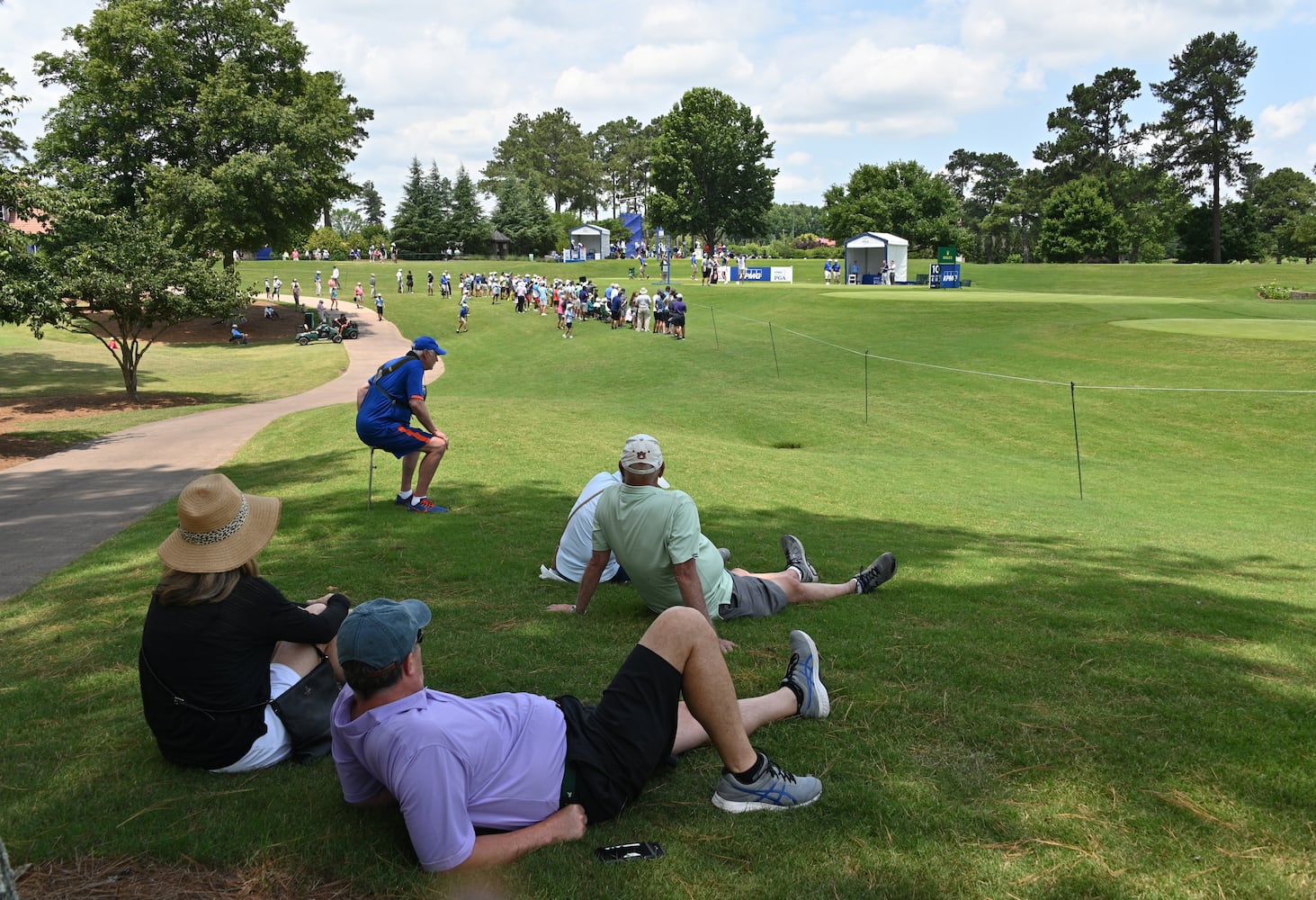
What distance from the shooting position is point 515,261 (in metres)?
80.6

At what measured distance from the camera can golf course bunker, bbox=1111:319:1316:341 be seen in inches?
1025

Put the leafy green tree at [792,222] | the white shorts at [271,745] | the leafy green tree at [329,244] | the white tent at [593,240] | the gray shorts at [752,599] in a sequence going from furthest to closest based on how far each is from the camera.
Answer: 1. the leafy green tree at [792,222]
2. the leafy green tree at [329,244]
3. the white tent at [593,240]
4. the gray shorts at [752,599]
5. the white shorts at [271,745]

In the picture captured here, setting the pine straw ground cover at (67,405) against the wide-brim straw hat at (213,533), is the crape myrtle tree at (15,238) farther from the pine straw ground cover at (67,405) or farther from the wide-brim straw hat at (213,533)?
the wide-brim straw hat at (213,533)

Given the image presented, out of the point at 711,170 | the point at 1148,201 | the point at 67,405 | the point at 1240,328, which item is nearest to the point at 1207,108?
the point at 1148,201

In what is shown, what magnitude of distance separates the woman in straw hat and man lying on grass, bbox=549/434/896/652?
2.02 meters

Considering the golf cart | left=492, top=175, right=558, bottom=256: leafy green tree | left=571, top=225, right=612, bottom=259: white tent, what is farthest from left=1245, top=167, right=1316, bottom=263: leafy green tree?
the golf cart

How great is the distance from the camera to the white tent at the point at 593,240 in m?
81.6

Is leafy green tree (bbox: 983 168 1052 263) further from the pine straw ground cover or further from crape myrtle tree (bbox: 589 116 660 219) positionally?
the pine straw ground cover

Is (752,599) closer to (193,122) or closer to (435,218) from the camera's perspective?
(193,122)

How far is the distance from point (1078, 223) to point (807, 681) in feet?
278

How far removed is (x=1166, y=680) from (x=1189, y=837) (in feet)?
5.88

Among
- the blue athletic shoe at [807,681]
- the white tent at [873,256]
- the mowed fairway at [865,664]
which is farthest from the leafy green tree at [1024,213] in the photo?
the blue athletic shoe at [807,681]

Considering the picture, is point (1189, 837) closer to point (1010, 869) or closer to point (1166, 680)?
point (1010, 869)

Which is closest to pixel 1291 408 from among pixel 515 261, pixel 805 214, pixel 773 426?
pixel 773 426
